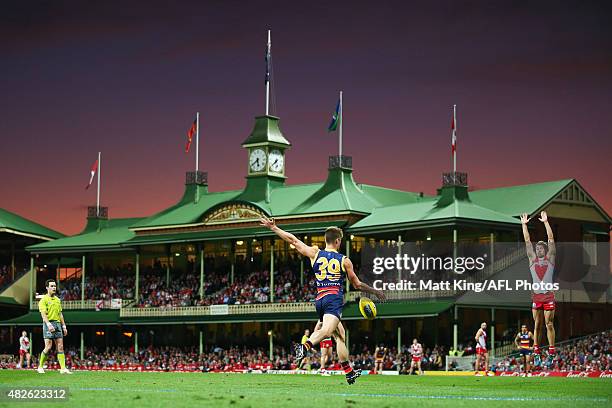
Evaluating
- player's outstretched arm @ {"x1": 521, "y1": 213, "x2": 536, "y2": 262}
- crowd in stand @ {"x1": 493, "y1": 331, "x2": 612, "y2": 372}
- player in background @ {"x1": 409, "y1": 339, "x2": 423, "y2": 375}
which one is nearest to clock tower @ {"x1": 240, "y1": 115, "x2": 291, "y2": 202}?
player in background @ {"x1": 409, "y1": 339, "x2": 423, "y2": 375}

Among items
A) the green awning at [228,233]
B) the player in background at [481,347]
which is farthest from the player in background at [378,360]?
the green awning at [228,233]

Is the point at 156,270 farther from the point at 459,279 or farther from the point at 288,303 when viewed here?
the point at 459,279

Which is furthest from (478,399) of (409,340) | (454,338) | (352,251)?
(352,251)

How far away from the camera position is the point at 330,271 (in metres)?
19.5

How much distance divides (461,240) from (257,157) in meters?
15.1

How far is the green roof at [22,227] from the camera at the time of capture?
252 feet

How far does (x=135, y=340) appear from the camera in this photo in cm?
6644

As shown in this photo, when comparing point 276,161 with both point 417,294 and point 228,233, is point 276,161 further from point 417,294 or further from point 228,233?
point 417,294

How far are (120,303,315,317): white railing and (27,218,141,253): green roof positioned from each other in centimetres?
584

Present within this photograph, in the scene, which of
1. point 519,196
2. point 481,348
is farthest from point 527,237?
point 519,196

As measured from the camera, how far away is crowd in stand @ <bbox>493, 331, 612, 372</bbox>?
44594mm

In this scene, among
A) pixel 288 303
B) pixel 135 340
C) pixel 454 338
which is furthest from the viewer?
pixel 135 340

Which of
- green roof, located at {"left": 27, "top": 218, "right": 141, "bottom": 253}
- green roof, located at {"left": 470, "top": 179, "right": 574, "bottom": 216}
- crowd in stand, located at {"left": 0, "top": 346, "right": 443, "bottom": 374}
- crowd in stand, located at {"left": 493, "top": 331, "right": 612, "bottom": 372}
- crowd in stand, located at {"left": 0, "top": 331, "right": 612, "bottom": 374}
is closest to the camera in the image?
crowd in stand, located at {"left": 493, "top": 331, "right": 612, "bottom": 372}

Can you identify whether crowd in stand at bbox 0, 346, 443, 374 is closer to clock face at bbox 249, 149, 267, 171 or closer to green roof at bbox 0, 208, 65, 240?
green roof at bbox 0, 208, 65, 240
